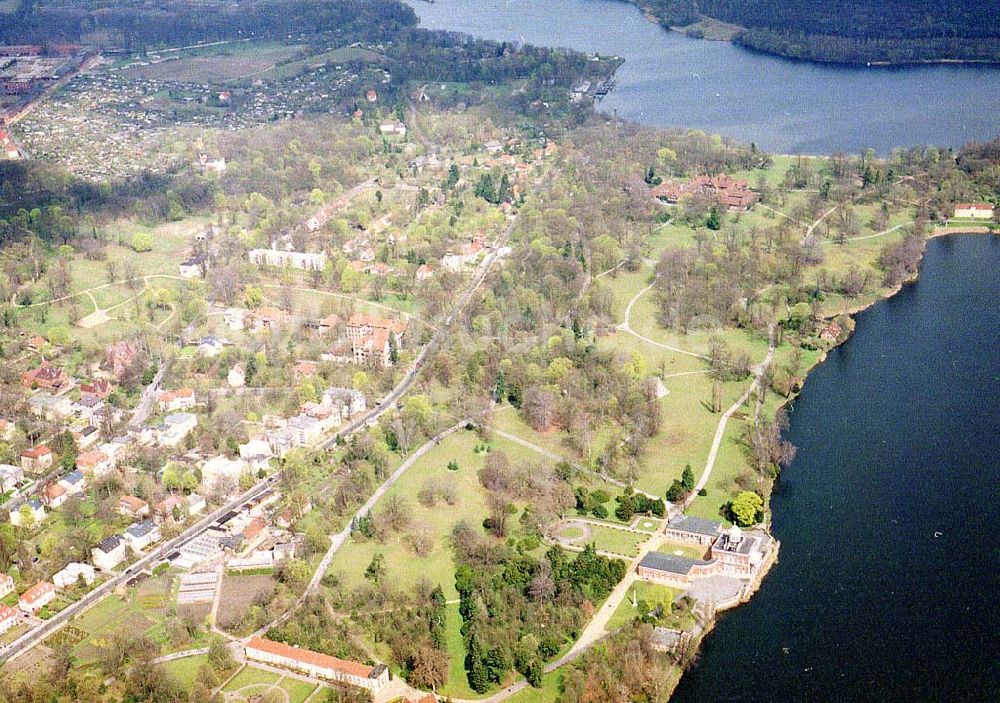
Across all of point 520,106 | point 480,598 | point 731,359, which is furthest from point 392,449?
point 520,106

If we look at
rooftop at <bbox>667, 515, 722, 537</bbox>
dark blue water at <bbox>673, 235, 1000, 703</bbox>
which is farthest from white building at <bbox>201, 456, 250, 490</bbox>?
dark blue water at <bbox>673, 235, 1000, 703</bbox>

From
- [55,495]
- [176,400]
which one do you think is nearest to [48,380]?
[176,400]

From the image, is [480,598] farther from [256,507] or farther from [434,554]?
[256,507]

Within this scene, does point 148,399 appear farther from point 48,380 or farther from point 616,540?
point 616,540

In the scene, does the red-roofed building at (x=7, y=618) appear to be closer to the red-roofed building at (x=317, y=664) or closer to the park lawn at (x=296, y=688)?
the red-roofed building at (x=317, y=664)

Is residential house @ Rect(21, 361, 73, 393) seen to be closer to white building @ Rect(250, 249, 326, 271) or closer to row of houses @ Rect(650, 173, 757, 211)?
white building @ Rect(250, 249, 326, 271)

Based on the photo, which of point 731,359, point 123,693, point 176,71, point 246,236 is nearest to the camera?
point 123,693
